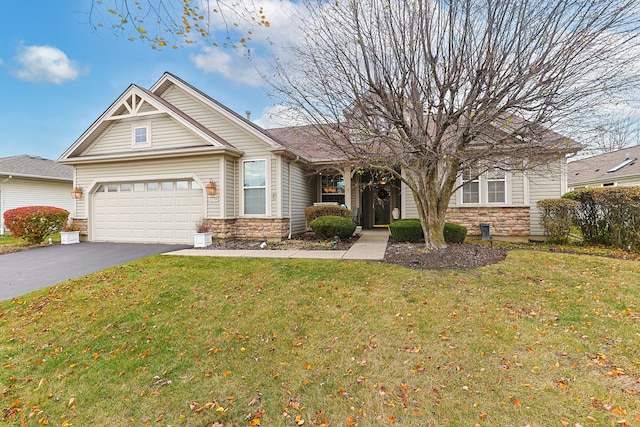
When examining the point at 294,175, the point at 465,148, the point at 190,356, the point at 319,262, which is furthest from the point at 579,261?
the point at 294,175

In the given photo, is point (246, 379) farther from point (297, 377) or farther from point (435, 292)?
point (435, 292)

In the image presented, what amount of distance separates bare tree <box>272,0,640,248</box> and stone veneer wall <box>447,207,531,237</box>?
4173 millimetres

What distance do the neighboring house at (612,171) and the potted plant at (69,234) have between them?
74.9 ft

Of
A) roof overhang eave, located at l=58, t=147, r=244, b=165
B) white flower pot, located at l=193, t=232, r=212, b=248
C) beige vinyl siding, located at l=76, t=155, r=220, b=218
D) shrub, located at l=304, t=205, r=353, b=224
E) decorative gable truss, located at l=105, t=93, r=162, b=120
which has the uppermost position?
decorative gable truss, located at l=105, t=93, r=162, b=120

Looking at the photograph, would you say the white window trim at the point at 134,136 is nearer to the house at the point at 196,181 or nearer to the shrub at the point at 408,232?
the house at the point at 196,181

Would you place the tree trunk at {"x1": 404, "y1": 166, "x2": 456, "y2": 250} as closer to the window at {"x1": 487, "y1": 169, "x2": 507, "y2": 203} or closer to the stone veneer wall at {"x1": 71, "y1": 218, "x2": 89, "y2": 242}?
the window at {"x1": 487, "y1": 169, "x2": 507, "y2": 203}

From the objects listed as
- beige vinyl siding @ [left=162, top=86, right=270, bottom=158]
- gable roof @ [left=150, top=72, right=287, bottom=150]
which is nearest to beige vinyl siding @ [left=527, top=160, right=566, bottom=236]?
gable roof @ [left=150, top=72, right=287, bottom=150]

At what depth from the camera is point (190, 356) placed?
3.45 meters

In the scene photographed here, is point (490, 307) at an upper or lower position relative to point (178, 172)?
lower

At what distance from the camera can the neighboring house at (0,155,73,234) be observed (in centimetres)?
1536

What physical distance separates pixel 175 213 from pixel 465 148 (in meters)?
9.71

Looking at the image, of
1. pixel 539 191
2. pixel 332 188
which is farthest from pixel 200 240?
pixel 539 191

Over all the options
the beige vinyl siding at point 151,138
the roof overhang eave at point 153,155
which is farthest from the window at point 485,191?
the beige vinyl siding at point 151,138

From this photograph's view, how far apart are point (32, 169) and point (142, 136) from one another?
11411 millimetres
